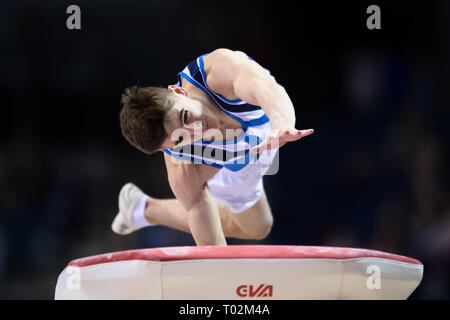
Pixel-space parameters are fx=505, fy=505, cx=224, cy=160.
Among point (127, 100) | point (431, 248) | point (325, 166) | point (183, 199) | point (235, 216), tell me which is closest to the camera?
point (127, 100)

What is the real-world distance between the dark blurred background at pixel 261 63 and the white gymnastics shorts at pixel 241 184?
1.20 meters

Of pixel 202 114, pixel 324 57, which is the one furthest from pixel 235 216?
pixel 324 57

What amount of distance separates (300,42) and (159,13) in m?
1.12

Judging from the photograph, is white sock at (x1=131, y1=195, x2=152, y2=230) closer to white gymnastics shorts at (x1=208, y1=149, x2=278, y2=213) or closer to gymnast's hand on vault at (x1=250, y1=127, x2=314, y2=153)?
white gymnastics shorts at (x1=208, y1=149, x2=278, y2=213)

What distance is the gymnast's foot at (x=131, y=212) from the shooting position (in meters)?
2.76

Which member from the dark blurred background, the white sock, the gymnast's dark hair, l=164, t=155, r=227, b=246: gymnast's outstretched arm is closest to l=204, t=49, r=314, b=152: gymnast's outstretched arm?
the gymnast's dark hair

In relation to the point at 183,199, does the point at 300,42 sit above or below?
above

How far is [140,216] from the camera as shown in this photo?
108 inches

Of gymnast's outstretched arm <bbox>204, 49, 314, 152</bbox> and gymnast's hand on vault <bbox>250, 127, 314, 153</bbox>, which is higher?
gymnast's outstretched arm <bbox>204, 49, 314, 152</bbox>

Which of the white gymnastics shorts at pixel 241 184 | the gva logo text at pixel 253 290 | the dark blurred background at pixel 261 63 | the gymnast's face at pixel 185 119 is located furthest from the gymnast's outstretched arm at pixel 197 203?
the dark blurred background at pixel 261 63

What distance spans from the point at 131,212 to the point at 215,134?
3.03 feet

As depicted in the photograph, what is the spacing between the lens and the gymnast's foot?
276 cm

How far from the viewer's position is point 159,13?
3.92 metres

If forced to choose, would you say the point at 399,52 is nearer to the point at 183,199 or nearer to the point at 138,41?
the point at 138,41
